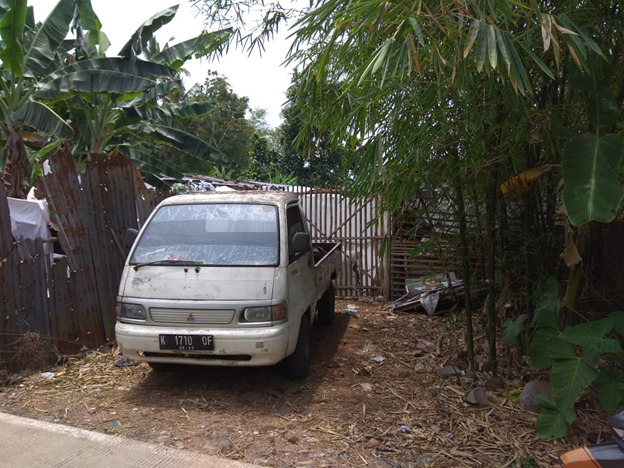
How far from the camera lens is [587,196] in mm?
3150

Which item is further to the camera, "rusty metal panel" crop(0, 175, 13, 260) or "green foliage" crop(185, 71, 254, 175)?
"green foliage" crop(185, 71, 254, 175)

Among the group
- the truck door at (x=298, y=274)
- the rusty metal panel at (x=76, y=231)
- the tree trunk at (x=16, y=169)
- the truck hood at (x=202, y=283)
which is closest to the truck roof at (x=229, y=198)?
the truck door at (x=298, y=274)

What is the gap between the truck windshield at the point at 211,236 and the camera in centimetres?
487

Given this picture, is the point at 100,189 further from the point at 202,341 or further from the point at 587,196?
the point at 587,196

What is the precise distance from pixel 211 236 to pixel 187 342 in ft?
3.84

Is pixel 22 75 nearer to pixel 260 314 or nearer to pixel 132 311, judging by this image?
pixel 132 311

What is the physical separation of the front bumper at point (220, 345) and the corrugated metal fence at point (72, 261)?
121cm

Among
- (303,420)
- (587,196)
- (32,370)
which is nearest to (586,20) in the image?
(587,196)

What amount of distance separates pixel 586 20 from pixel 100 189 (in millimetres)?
5401

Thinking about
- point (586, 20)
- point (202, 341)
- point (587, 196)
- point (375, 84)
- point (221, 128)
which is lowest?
point (202, 341)

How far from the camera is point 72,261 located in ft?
18.7

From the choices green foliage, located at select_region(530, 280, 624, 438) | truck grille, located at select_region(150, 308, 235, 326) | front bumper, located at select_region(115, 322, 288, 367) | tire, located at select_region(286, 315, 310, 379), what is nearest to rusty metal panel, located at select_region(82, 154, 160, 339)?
front bumper, located at select_region(115, 322, 288, 367)

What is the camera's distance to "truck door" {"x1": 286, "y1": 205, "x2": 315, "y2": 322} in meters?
4.81

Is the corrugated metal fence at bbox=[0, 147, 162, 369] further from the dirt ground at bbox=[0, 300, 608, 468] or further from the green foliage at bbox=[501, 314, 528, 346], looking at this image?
the green foliage at bbox=[501, 314, 528, 346]
